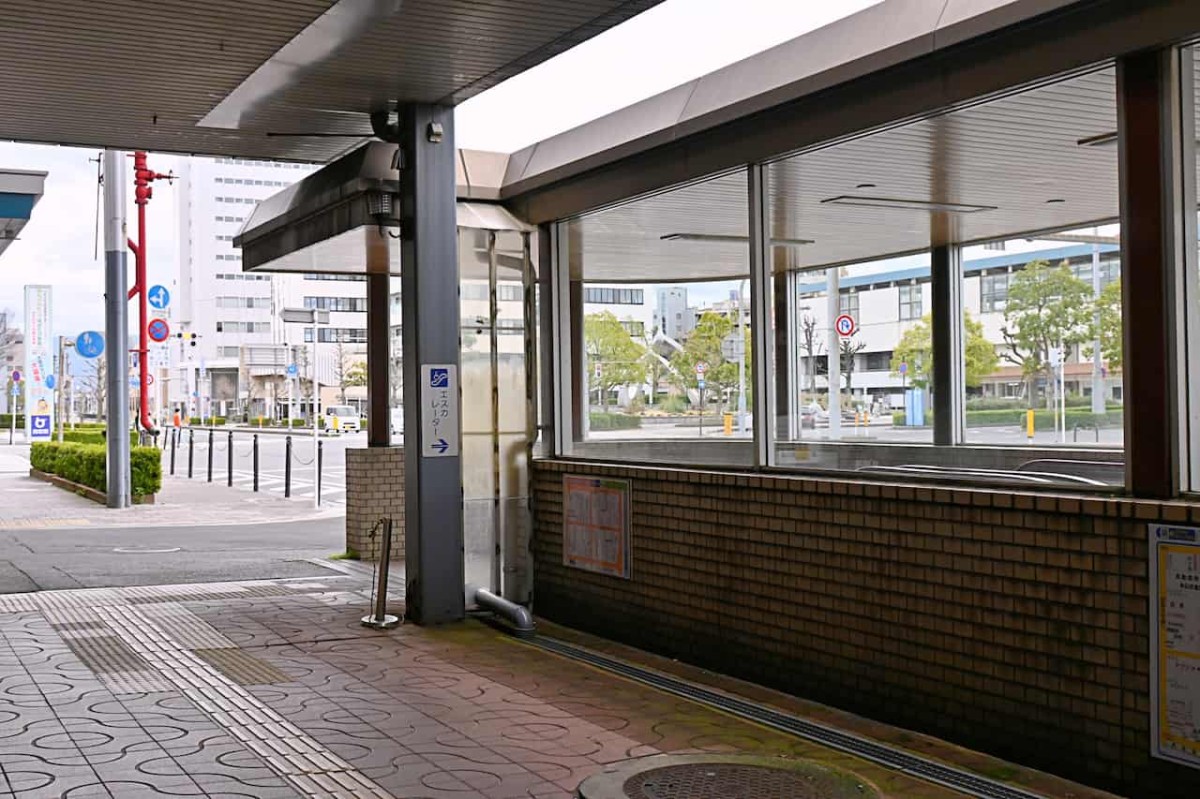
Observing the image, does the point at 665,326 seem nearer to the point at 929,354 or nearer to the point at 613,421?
the point at 613,421

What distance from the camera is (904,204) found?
935 centimetres

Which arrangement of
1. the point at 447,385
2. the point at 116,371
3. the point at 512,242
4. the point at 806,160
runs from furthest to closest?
the point at 116,371
the point at 512,242
the point at 447,385
the point at 806,160

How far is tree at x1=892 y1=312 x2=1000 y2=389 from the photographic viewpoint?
376 inches

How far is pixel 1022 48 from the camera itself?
5.86 metres

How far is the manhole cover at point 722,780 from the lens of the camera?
5203 millimetres

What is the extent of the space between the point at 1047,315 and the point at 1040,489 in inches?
130

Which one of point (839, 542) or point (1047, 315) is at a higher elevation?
point (1047, 315)

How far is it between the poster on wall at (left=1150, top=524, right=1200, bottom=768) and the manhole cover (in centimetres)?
118

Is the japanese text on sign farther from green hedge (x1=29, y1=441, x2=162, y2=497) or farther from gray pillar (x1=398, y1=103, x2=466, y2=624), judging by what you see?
green hedge (x1=29, y1=441, x2=162, y2=497)

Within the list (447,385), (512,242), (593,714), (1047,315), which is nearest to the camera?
(593,714)

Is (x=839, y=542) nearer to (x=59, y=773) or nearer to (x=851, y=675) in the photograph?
(x=851, y=675)

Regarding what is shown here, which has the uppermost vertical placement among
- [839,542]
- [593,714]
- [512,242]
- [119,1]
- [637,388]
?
[119,1]

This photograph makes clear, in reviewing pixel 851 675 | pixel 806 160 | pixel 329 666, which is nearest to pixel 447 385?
pixel 329 666

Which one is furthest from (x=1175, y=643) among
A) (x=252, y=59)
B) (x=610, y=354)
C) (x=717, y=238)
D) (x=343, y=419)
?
(x=343, y=419)
